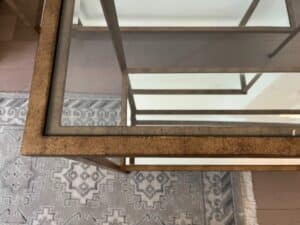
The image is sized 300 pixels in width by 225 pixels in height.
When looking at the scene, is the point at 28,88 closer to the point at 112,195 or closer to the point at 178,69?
the point at 112,195

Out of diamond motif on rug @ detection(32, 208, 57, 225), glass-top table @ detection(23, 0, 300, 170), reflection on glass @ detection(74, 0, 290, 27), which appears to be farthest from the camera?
diamond motif on rug @ detection(32, 208, 57, 225)

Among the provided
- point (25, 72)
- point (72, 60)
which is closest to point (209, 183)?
point (72, 60)

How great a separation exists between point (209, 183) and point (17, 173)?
26.6 inches

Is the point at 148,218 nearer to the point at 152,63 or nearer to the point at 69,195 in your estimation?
the point at 69,195

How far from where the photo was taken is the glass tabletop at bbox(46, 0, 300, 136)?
0.51 m

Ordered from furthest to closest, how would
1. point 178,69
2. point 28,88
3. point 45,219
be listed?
point 28,88 → point 45,219 → point 178,69

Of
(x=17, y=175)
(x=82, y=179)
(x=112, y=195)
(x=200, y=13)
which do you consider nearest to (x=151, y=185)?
(x=112, y=195)

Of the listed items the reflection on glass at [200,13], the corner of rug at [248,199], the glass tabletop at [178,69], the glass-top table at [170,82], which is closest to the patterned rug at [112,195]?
the corner of rug at [248,199]

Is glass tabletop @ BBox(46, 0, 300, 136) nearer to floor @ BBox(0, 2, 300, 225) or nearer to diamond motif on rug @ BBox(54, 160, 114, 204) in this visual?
diamond motif on rug @ BBox(54, 160, 114, 204)

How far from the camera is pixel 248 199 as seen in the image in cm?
103

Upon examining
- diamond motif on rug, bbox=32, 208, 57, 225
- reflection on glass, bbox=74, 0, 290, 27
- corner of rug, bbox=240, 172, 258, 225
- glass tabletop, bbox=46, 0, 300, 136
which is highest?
reflection on glass, bbox=74, 0, 290, 27

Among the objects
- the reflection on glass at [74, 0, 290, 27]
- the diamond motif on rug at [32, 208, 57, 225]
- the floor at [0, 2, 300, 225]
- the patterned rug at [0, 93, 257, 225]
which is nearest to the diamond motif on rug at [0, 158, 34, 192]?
the patterned rug at [0, 93, 257, 225]

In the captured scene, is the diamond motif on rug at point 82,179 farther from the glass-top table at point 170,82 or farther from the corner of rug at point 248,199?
the corner of rug at point 248,199

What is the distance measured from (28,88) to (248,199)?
3.05 ft
